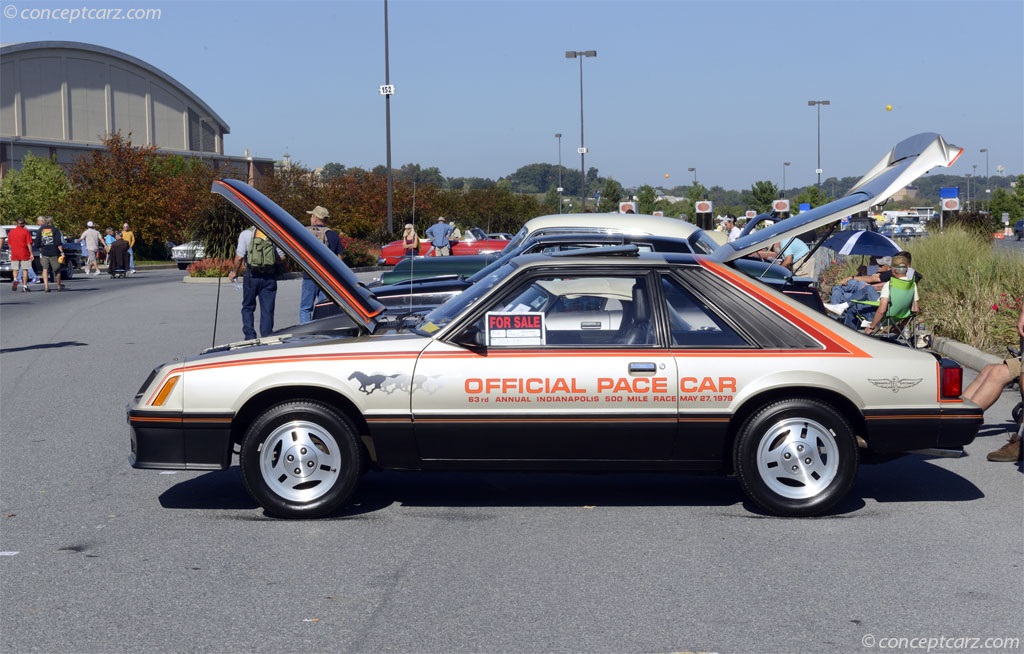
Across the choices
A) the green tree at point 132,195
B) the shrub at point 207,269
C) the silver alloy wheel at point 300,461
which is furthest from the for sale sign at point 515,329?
the green tree at point 132,195

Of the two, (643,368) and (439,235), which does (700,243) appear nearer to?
(643,368)

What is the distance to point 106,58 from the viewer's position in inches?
3216

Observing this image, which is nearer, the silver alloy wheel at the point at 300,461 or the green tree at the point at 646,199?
the silver alloy wheel at the point at 300,461

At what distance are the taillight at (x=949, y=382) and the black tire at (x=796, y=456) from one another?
57 centimetres

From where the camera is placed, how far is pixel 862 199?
21.8ft

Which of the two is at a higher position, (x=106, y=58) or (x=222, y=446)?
(x=106, y=58)

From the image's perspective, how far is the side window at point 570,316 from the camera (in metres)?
6.19

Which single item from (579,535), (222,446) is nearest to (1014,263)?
(579,535)

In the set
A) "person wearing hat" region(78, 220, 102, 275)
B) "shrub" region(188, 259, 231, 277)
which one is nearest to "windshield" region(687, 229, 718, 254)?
"shrub" region(188, 259, 231, 277)

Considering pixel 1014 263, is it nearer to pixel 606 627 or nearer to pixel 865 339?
pixel 865 339

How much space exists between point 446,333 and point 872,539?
8.16 feet

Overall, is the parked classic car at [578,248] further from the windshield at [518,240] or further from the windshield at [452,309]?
the windshield at [452,309]

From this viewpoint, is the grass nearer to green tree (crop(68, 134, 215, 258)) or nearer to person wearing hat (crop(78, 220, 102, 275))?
person wearing hat (crop(78, 220, 102, 275))

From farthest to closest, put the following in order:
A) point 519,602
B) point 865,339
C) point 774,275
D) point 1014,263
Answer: point 1014,263 → point 774,275 → point 865,339 → point 519,602
